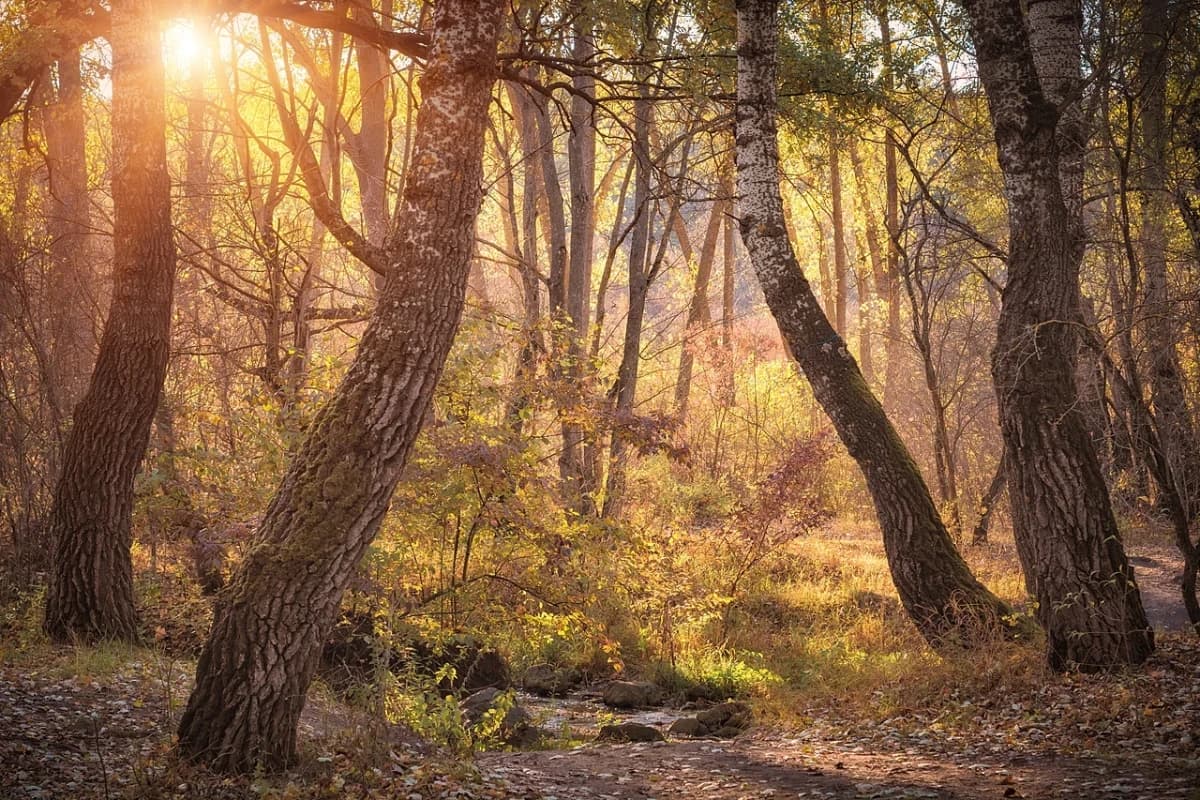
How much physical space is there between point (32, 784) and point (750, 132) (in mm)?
6619

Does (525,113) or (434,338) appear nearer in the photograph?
(434,338)

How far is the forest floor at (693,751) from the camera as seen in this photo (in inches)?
181

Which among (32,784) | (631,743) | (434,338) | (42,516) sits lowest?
(631,743)

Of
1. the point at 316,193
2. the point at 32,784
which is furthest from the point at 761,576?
the point at 32,784

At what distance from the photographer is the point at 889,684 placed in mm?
7379

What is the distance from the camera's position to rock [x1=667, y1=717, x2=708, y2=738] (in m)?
7.26

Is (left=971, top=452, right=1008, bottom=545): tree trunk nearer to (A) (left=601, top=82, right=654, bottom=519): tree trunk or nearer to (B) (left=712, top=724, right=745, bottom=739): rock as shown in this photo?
Result: (A) (left=601, top=82, right=654, bottom=519): tree trunk

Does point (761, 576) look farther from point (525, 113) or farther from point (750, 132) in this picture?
point (525, 113)

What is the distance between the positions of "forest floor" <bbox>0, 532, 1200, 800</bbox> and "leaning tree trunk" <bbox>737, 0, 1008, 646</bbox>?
112cm

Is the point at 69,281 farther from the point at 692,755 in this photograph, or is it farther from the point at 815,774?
the point at 815,774

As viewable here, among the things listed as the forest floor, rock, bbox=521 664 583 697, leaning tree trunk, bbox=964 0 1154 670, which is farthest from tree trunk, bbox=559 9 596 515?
leaning tree trunk, bbox=964 0 1154 670

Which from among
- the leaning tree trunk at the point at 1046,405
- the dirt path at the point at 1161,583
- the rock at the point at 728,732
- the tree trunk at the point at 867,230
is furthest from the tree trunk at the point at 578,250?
the tree trunk at the point at 867,230

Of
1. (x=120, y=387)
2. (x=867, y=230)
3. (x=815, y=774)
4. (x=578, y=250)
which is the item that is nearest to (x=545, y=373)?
(x=120, y=387)

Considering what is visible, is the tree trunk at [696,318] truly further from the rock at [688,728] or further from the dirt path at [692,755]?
the dirt path at [692,755]
